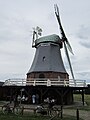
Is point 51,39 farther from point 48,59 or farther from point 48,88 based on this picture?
point 48,88

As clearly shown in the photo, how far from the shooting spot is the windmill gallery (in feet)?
72.6

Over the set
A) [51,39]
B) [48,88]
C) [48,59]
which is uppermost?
[51,39]

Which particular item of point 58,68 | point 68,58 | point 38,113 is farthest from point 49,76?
point 38,113

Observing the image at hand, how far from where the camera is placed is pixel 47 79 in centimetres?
2292

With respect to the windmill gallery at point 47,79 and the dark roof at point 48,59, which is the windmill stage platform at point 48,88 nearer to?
the windmill gallery at point 47,79

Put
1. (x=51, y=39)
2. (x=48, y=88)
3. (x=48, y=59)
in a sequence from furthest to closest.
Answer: (x=51, y=39) < (x=48, y=59) < (x=48, y=88)

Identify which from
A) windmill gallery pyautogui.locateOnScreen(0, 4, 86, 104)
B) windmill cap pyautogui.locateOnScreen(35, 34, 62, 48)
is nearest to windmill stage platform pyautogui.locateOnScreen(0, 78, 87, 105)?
windmill gallery pyautogui.locateOnScreen(0, 4, 86, 104)

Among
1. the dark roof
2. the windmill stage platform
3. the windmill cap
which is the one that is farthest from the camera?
the windmill cap

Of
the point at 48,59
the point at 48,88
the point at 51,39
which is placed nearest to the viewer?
the point at 48,88

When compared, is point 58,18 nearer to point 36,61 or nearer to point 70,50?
point 70,50

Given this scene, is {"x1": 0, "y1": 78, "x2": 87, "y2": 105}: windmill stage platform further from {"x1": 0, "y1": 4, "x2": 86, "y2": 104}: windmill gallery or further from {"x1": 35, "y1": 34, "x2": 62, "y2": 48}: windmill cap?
{"x1": 35, "y1": 34, "x2": 62, "y2": 48}: windmill cap

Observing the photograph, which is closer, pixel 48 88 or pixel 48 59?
pixel 48 88

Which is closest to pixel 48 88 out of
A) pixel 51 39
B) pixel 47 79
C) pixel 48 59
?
pixel 47 79

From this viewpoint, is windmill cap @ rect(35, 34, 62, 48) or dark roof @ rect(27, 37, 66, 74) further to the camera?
windmill cap @ rect(35, 34, 62, 48)
